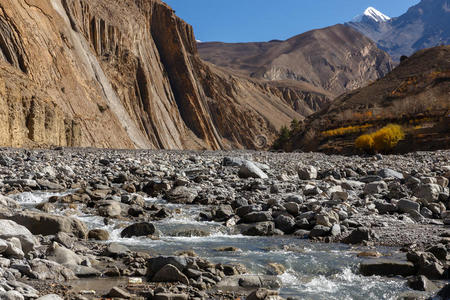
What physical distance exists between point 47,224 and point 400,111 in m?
38.5

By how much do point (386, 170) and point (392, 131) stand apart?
1918 cm

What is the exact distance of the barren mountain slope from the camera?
477ft

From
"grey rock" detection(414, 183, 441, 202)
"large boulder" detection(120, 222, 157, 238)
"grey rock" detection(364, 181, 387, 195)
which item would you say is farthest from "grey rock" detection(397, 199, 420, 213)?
"large boulder" detection(120, 222, 157, 238)

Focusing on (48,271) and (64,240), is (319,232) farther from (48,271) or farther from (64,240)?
(48,271)

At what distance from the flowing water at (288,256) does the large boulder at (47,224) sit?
2.12 ft

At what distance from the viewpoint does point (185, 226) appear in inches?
368

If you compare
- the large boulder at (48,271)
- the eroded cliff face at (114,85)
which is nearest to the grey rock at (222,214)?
the large boulder at (48,271)

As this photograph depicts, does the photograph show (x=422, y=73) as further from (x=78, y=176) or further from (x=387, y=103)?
(x=78, y=176)

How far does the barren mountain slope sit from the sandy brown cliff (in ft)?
275

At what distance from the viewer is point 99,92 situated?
4166 centimetres

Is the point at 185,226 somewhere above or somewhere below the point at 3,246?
below

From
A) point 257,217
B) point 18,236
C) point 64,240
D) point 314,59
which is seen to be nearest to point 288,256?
point 257,217

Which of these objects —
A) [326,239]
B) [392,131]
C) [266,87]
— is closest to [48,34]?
[392,131]

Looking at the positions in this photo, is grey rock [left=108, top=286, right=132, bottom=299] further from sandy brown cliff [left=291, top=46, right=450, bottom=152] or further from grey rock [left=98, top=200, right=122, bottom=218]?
sandy brown cliff [left=291, top=46, right=450, bottom=152]
